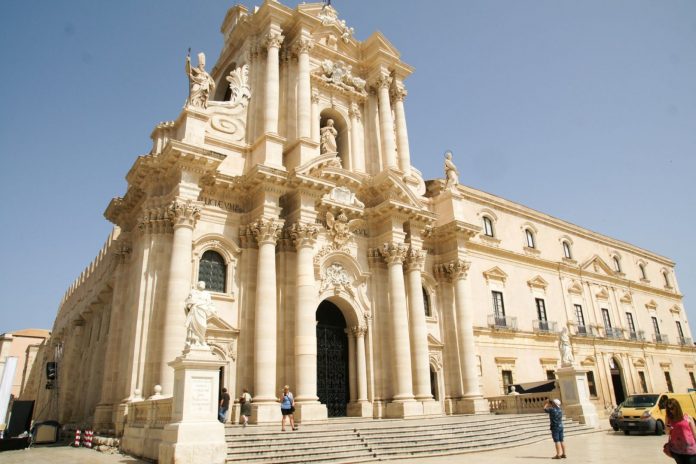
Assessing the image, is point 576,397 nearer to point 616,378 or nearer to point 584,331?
point 584,331

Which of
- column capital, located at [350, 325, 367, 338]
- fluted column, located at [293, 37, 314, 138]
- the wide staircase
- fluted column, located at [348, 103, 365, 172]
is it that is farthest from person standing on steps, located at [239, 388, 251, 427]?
fluted column, located at [348, 103, 365, 172]

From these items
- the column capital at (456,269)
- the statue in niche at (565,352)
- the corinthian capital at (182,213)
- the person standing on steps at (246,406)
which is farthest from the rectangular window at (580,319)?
the corinthian capital at (182,213)

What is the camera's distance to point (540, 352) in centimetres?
2920

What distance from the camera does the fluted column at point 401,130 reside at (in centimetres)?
2525

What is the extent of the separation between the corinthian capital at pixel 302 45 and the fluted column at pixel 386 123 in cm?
440

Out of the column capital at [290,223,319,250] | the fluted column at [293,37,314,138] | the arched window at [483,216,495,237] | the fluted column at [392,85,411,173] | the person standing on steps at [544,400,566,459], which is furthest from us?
the arched window at [483,216,495,237]

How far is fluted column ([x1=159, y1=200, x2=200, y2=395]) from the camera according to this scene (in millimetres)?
15375

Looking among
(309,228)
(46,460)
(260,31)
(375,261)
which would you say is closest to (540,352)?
(375,261)

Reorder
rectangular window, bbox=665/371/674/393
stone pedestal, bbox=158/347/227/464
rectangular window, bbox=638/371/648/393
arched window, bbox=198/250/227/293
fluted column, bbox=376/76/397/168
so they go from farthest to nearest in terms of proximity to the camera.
A: rectangular window, bbox=665/371/674/393 < rectangular window, bbox=638/371/648/393 < fluted column, bbox=376/76/397/168 < arched window, bbox=198/250/227/293 < stone pedestal, bbox=158/347/227/464

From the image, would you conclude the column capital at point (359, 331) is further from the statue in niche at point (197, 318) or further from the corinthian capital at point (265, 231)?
the statue in niche at point (197, 318)

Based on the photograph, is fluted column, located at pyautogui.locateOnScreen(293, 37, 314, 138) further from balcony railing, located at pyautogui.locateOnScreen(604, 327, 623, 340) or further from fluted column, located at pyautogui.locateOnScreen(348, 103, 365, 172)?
balcony railing, located at pyautogui.locateOnScreen(604, 327, 623, 340)

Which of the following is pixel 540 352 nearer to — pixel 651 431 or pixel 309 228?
pixel 651 431

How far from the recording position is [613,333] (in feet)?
115

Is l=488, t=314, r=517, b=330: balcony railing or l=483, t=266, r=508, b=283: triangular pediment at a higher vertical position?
l=483, t=266, r=508, b=283: triangular pediment
